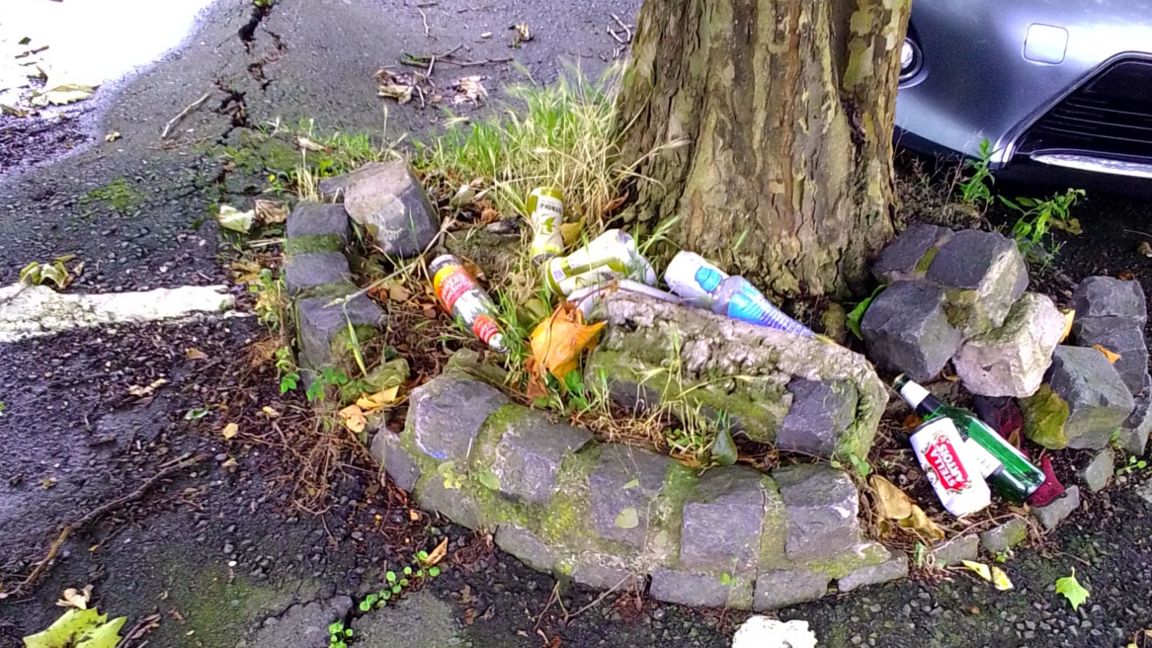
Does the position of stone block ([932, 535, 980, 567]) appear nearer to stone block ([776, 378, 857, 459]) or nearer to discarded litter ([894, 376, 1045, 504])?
discarded litter ([894, 376, 1045, 504])

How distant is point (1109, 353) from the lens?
2180 millimetres

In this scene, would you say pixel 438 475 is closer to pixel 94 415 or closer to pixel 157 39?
pixel 94 415

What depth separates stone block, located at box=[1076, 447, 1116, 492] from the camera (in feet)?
6.89

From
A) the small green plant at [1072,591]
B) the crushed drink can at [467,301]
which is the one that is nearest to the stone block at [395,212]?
the crushed drink can at [467,301]

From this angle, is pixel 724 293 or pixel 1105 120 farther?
pixel 1105 120

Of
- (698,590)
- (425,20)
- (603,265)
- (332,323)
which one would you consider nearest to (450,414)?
(332,323)

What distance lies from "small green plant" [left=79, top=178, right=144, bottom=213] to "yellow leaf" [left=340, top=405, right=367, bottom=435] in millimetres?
1396

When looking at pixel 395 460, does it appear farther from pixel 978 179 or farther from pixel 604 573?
pixel 978 179

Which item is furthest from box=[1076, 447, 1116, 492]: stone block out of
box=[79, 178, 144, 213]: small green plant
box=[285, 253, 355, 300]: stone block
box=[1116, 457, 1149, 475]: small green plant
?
box=[79, 178, 144, 213]: small green plant

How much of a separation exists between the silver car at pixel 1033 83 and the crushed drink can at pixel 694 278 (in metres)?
1.07

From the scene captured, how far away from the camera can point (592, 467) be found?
1.83 m

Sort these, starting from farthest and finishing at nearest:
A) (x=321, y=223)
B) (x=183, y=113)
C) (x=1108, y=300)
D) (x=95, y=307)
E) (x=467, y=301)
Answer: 1. (x=183, y=113)
2. (x=95, y=307)
3. (x=321, y=223)
4. (x=1108, y=300)
5. (x=467, y=301)

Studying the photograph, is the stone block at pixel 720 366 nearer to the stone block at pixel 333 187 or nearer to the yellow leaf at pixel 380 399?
the yellow leaf at pixel 380 399

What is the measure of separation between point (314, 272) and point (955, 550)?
179cm
